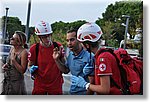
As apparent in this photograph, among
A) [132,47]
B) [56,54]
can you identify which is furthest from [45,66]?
[132,47]

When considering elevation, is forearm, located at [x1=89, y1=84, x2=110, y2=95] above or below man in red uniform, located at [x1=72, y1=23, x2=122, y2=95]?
below

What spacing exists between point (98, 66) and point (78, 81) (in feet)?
0.84

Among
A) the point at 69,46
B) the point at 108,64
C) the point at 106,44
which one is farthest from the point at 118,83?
the point at 69,46

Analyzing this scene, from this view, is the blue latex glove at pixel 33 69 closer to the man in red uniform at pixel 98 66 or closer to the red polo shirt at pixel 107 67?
the man in red uniform at pixel 98 66

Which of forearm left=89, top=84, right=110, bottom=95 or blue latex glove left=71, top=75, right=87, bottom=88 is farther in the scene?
blue latex glove left=71, top=75, right=87, bottom=88

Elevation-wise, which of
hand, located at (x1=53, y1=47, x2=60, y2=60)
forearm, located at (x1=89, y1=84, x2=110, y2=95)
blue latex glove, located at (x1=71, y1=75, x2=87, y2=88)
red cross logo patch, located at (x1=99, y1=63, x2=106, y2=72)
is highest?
hand, located at (x1=53, y1=47, x2=60, y2=60)

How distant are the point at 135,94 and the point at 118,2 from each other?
789mm

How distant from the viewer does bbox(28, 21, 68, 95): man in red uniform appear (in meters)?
2.35

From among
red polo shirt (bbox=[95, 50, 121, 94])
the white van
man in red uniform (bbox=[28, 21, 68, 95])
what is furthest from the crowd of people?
the white van

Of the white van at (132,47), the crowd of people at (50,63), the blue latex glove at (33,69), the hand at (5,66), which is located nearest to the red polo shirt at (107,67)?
the crowd of people at (50,63)

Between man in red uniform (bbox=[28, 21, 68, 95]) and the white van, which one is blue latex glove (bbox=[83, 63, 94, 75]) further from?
the white van

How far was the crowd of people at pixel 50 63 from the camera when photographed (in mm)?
2312

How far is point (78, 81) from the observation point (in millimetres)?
2332

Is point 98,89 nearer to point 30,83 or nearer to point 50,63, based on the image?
point 50,63
